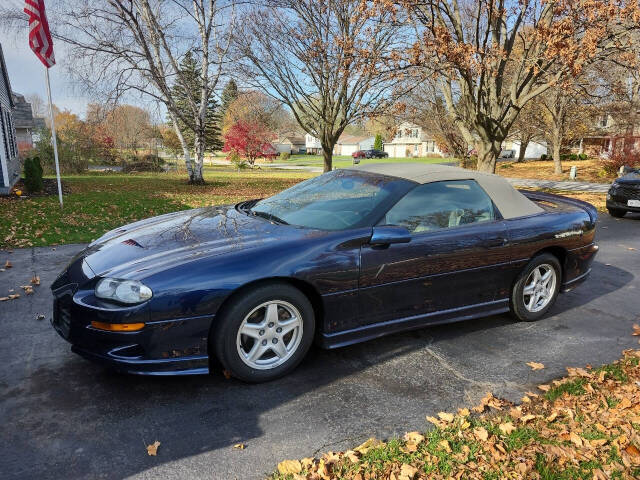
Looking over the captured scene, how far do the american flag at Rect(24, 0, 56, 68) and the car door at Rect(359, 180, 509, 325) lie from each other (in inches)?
382

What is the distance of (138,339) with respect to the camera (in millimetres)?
2605

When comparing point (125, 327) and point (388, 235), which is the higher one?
point (388, 235)

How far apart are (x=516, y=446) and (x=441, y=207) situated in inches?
75.0

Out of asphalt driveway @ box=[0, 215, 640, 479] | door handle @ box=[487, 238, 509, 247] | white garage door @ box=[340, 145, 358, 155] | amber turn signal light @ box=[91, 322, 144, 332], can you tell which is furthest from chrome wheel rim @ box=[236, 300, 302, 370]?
white garage door @ box=[340, 145, 358, 155]

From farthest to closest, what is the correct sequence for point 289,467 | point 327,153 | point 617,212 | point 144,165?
point 144,165 < point 327,153 < point 617,212 < point 289,467

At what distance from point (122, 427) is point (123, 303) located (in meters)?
0.70

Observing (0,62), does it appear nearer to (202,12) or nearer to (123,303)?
(202,12)

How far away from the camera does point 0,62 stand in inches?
727

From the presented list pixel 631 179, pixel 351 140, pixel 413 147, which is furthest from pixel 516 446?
pixel 351 140

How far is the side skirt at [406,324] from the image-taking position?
3.14 metres

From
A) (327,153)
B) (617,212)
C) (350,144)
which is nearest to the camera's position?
(617,212)

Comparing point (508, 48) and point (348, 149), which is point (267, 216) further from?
point (348, 149)

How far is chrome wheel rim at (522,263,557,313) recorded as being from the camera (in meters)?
4.18

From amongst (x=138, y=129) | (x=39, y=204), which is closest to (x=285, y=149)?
(x=138, y=129)
